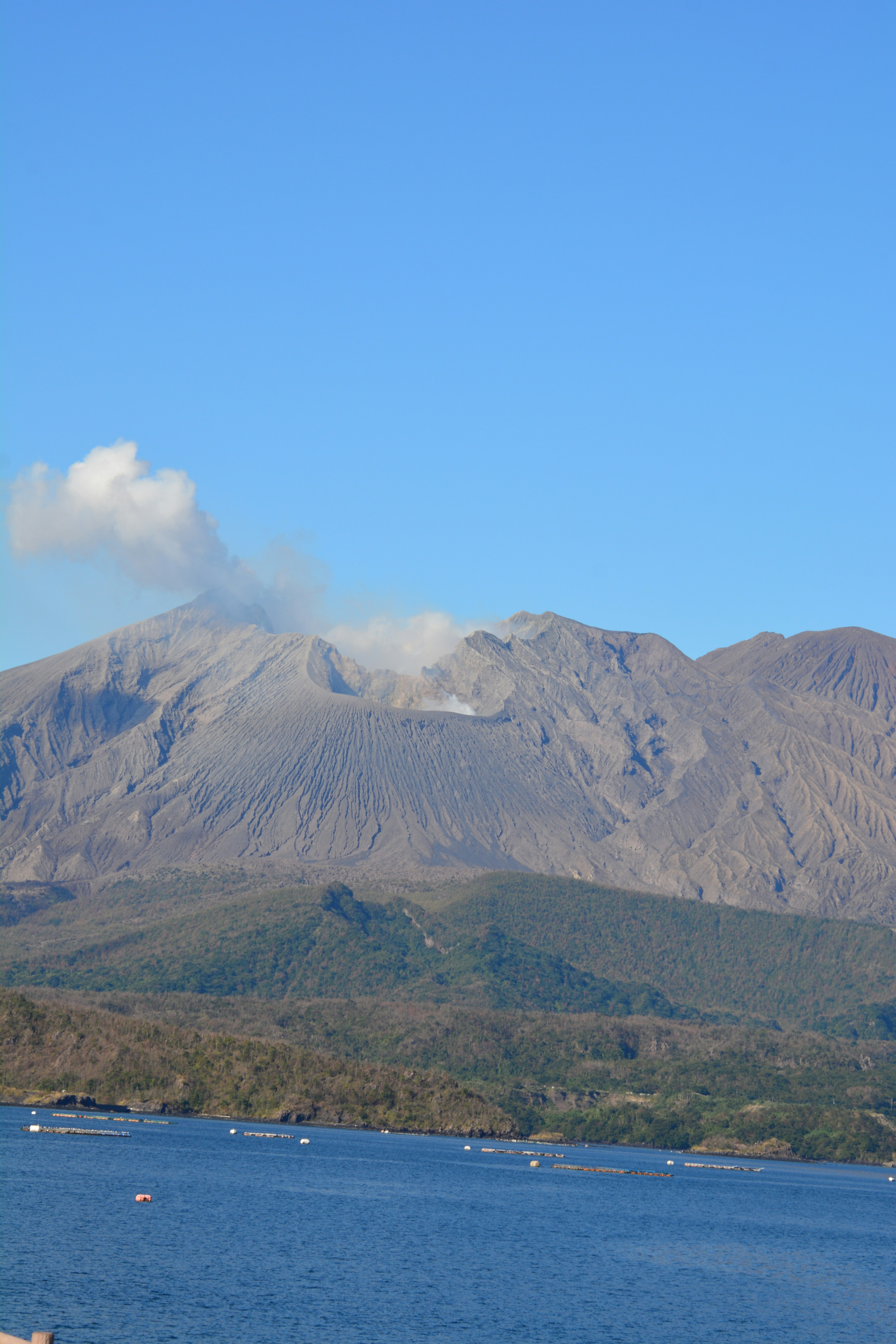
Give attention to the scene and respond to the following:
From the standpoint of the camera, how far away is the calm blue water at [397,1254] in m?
71.2

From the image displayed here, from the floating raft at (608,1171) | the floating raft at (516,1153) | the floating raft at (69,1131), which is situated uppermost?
the floating raft at (69,1131)

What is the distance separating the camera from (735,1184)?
592ft

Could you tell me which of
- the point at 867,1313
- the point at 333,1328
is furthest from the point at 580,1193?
the point at 333,1328

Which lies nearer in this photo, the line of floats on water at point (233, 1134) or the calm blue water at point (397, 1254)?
the calm blue water at point (397, 1254)

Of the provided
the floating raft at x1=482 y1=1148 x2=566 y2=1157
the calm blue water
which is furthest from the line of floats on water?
the calm blue water

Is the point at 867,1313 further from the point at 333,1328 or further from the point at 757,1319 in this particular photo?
the point at 333,1328

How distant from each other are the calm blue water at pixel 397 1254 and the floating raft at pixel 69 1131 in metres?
2.09

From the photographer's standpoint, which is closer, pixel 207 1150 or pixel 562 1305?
pixel 562 1305

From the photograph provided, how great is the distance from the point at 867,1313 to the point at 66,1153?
6920 centimetres

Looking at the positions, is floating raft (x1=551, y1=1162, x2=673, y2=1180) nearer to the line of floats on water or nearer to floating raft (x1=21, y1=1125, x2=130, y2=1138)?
the line of floats on water

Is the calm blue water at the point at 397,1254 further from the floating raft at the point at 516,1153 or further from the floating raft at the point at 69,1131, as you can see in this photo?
the floating raft at the point at 516,1153

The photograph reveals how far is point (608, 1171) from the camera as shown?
568 feet

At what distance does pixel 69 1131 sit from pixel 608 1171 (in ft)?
197

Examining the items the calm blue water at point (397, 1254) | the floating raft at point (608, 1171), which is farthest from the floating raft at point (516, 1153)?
the calm blue water at point (397, 1254)
